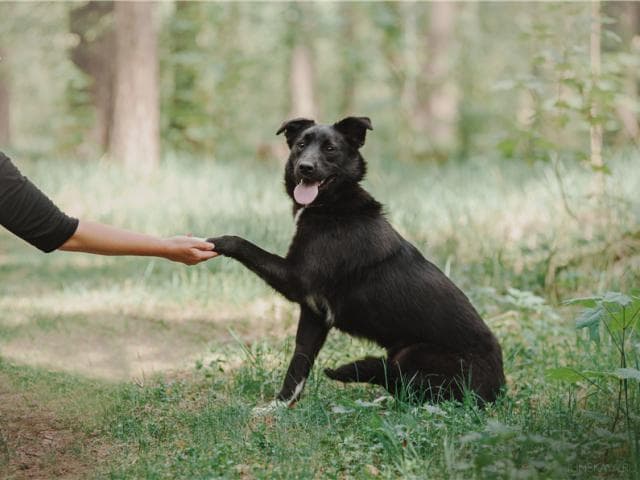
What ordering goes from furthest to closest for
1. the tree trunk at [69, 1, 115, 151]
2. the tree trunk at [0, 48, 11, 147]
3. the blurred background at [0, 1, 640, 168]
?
the tree trunk at [0, 48, 11, 147], the tree trunk at [69, 1, 115, 151], the blurred background at [0, 1, 640, 168]

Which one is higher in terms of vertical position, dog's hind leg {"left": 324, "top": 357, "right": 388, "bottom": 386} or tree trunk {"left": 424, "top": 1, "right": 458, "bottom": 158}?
tree trunk {"left": 424, "top": 1, "right": 458, "bottom": 158}

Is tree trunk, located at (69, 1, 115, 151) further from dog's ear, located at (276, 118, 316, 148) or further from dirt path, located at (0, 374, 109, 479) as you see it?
dirt path, located at (0, 374, 109, 479)

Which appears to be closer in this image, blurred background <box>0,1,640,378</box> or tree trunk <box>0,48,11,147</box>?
blurred background <box>0,1,640,378</box>

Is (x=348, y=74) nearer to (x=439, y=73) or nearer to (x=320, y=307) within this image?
(x=439, y=73)

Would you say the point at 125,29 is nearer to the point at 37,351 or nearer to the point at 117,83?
Answer: the point at 117,83

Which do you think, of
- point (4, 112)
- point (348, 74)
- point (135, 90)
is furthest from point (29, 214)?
point (4, 112)

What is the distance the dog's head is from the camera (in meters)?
4.33

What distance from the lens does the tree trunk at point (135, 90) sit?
36.9ft

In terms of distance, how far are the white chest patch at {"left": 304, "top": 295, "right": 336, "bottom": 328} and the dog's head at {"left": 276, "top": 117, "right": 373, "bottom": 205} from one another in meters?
0.55

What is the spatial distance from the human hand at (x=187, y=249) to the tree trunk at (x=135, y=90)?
748cm

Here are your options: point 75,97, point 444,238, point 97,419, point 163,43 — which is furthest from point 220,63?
point 97,419

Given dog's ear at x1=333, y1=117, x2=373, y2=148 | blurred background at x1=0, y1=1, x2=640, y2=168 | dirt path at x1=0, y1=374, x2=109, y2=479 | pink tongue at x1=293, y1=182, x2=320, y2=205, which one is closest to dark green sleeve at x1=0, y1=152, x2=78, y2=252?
dirt path at x1=0, y1=374, x2=109, y2=479

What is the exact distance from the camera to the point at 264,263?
13.1 feet

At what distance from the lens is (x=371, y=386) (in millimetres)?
4539
